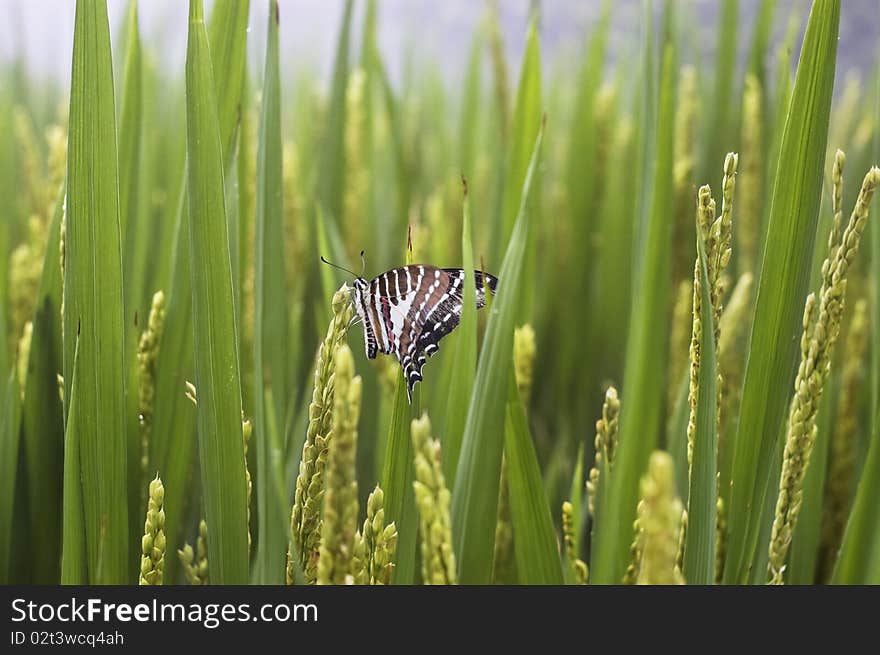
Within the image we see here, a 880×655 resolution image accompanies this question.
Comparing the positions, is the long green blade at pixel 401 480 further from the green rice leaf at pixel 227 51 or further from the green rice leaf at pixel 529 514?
the green rice leaf at pixel 227 51

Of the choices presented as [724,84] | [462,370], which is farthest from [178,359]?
[724,84]

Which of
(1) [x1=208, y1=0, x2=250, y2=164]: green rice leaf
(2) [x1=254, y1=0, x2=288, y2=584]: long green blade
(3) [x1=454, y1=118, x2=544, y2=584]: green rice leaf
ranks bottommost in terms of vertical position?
(3) [x1=454, y1=118, x2=544, y2=584]: green rice leaf

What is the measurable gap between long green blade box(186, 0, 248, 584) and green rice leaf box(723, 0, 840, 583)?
0.89ft

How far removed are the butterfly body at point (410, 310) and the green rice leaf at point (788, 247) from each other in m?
0.15

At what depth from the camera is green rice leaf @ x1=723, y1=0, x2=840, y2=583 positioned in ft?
1.29

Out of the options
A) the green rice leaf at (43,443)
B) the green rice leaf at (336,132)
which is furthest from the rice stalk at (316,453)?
the green rice leaf at (336,132)

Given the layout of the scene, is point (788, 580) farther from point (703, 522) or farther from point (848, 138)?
point (848, 138)

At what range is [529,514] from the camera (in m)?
0.44

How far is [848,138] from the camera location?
1.22m

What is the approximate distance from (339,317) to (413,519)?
16 cm

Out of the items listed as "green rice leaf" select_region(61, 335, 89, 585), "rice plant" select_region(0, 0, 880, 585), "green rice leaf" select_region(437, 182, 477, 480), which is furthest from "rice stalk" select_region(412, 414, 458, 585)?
"green rice leaf" select_region(61, 335, 89, 585)

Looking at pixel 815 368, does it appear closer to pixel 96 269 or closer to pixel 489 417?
pixel 489 417

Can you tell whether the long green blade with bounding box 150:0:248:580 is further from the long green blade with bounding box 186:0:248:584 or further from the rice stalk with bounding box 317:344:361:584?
the rice stalk with bounding box 317:344:361:584

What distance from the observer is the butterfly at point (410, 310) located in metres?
0.38
